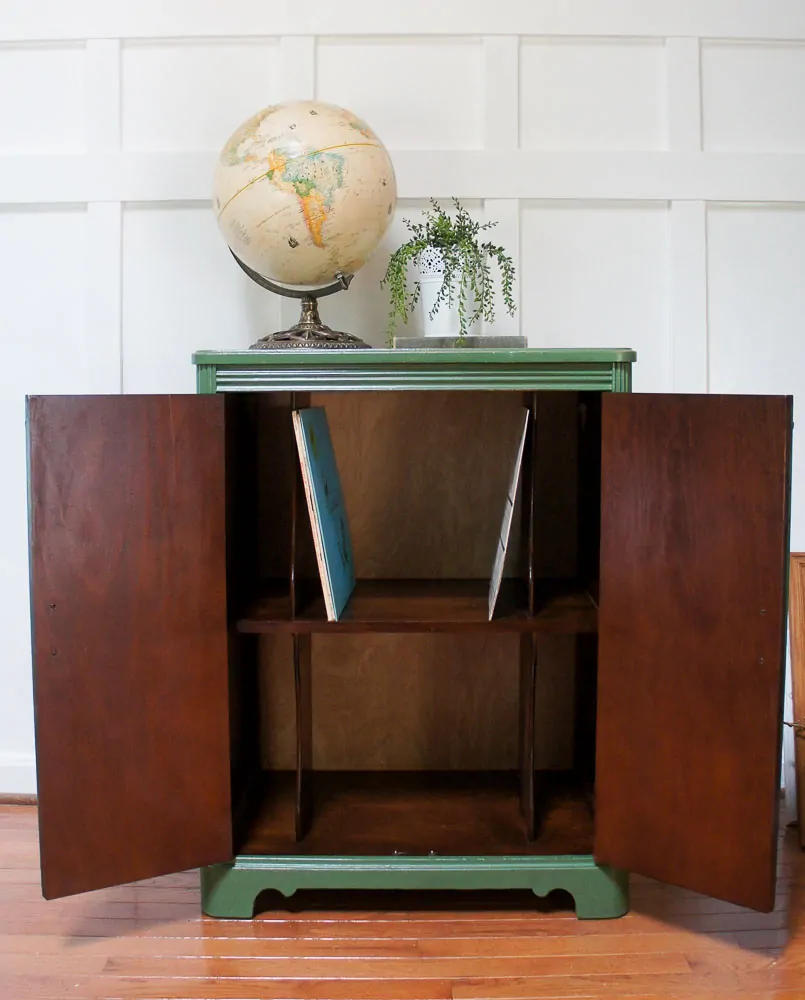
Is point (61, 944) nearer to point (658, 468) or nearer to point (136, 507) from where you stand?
point (136, 507)

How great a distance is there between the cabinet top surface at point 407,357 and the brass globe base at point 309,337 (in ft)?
0.21

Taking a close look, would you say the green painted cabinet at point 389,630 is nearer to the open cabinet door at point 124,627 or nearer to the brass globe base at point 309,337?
the open cabinet door at point 124,627

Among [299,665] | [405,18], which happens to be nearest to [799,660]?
[299,665]

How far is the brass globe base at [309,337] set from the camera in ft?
5.03

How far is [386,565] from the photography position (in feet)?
A: 6.39

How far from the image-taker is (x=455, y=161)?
6.24 ft

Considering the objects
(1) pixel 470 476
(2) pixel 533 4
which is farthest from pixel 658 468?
(2) pixel 533 4

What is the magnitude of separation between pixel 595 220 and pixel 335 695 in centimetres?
119

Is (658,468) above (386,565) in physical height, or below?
above

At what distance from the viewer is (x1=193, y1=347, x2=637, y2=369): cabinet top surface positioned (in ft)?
4.66

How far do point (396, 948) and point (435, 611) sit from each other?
0.56 metres

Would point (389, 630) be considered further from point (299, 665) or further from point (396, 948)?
point (396, 948)

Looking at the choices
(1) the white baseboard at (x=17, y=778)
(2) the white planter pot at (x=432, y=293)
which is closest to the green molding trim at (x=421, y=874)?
(1) the white baseboard at (x=17, y=778)

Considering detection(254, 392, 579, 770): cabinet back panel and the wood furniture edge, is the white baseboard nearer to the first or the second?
detection(254, 392, 579, 770): cabinet back panel
